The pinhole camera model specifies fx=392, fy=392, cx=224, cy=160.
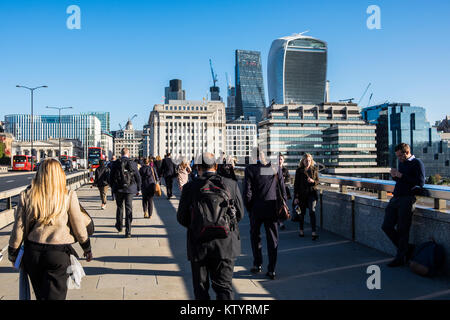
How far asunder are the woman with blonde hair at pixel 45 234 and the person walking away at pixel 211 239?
1.08m

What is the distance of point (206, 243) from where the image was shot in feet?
12.0

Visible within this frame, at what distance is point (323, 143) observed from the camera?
146 meters

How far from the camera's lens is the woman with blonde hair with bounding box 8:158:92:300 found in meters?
3.28

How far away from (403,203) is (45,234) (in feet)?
15.8

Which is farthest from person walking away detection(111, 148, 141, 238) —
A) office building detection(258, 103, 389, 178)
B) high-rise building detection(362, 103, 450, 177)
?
high-rise building detection(362, 103, 450, 177)

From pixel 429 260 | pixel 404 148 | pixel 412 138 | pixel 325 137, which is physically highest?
pixel 412 138

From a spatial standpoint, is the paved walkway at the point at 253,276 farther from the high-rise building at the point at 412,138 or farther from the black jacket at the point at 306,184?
the high-rise building at the point at 412,138

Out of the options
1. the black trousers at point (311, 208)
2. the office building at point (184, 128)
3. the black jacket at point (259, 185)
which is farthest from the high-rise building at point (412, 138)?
the black jacket at point (259, 185)

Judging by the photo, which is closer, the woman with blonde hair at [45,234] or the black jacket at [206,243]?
the woman with blonde hair at [45,234]

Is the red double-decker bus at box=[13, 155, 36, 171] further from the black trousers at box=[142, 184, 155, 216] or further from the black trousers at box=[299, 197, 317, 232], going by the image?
the black trousers at box=[299, 197, 317, 232]

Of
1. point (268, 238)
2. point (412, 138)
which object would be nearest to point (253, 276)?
point (268, 238)

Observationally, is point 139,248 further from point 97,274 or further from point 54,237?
point 54,237

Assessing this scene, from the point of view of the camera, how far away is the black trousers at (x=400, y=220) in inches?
226

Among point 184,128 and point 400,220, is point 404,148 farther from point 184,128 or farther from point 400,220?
point 184,128
